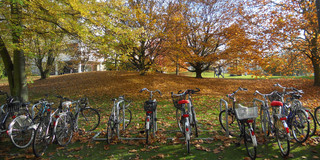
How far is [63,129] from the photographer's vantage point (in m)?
A: 4.19

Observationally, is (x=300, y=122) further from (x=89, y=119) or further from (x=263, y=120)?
(x=89, y=119)

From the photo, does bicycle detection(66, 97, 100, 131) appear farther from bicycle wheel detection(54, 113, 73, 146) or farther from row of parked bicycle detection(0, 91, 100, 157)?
bicycle wheel detection(54, 113, 73, 146)

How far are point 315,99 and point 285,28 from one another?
428 centimetres

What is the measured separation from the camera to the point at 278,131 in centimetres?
363

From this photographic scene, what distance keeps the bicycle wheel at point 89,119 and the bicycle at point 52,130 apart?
0.97 m

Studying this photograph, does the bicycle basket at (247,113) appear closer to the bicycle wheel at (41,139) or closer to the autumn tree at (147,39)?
the bicycle wheel at (41,139)

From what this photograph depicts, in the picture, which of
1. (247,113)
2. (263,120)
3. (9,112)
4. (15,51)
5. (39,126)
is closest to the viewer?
(247,113)

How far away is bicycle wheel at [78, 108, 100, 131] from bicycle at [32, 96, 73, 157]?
973 mm

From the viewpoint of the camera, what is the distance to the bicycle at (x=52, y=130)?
368 cm

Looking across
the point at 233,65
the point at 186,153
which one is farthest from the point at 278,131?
the point at 233,65

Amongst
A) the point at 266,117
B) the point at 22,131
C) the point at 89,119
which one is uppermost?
the point at 266,117

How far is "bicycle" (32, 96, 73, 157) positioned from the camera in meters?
3.68

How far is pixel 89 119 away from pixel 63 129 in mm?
1931

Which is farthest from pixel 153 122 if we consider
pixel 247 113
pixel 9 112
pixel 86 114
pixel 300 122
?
pixel 9 112
